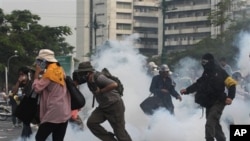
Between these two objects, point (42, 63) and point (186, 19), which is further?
point (186, 19)

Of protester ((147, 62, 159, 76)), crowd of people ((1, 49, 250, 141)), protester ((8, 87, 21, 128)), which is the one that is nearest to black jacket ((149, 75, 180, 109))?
crowd of people ((1, 49, 250, 141))

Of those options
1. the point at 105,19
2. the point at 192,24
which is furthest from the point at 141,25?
the point at 192,24

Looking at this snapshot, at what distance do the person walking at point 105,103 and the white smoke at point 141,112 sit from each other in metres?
1.87

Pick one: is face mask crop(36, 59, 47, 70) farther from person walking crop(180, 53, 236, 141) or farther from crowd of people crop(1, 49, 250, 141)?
person walking crop(180, 53, 236, 141)

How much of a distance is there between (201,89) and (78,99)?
9.16ft

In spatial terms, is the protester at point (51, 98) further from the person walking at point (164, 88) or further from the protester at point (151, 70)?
the protester at point (151, 70)

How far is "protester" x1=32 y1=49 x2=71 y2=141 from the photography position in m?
8.20

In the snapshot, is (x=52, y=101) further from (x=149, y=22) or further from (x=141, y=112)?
(x=149, y=22)

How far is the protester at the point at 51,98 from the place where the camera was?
8.20 m

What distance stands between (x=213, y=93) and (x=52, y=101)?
10.5 ft

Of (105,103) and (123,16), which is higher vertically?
(123,16)

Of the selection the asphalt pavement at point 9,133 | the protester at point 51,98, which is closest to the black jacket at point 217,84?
the protester at point 51,98

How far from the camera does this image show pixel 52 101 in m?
8.24

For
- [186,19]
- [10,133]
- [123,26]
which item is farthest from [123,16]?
[10,133]
